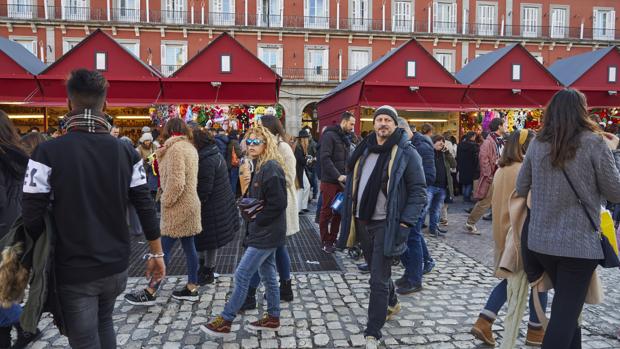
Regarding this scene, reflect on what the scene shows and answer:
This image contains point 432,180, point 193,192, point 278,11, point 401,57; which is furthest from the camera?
point 278,11

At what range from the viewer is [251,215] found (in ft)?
11.6

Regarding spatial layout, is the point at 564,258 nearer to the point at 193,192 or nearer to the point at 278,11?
the point at 193,192

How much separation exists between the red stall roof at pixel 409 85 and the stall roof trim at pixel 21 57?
842 centimetres

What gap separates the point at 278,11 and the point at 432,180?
74.1ft

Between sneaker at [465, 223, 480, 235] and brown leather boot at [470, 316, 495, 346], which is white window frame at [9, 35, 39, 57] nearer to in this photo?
sneaker at [465, 223, 480, 235]

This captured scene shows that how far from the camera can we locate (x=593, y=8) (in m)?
29.0

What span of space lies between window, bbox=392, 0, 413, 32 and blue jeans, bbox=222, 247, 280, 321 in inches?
1031

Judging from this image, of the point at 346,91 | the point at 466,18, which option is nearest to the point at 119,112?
the point at 346,91

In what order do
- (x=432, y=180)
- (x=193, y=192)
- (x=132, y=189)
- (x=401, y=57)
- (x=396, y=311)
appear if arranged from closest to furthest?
1. (x=132, y=189)
2. (x=396, y=311)
3. (x=193, y=192)
4. (x=432, y=180)
5. (x=401, y=57)

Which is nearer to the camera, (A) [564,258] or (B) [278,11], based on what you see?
(A) [564,258]

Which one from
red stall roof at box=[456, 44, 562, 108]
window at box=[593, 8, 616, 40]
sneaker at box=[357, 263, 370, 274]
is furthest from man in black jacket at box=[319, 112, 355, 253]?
window at box=[593, 8, 616, 40]

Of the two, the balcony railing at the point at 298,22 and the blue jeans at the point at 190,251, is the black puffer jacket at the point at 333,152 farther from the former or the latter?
the balcony railing at the point at 298,22

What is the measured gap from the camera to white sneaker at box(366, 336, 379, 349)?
11.0ft

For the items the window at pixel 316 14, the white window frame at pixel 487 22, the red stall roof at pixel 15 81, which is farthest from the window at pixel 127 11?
the white window frame at pixel 487 22
